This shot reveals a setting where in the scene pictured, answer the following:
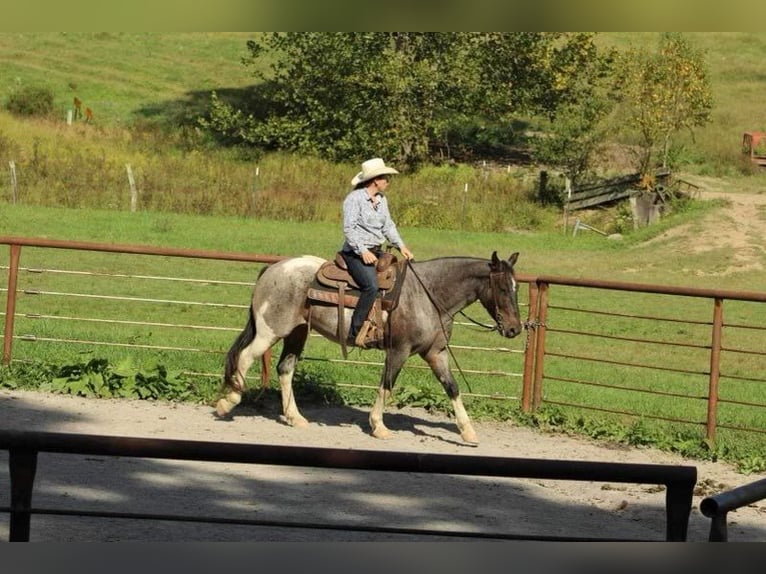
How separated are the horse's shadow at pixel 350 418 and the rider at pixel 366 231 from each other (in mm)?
1085

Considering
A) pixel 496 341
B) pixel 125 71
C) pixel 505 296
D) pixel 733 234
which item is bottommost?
pixel 496 341

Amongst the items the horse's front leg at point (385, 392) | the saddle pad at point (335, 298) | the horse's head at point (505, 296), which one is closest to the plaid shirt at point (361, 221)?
the saddle pad at point (335, 298)

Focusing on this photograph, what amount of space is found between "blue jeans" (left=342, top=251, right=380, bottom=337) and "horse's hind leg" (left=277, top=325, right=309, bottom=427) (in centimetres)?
63

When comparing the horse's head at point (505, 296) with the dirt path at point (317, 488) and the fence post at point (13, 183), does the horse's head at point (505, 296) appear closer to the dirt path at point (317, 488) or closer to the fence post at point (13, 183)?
the dirt path at point (317, 488)

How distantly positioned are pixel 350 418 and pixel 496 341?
6556 mm

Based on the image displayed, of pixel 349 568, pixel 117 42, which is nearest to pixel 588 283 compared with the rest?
pixel 349 568

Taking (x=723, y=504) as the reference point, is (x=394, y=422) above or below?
below

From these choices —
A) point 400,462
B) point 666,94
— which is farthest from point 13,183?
point 400,462

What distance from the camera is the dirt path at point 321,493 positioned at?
7437 millimetres

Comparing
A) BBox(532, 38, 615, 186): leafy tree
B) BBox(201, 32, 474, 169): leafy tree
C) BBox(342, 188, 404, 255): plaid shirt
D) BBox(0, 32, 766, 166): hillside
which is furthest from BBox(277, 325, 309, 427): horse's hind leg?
BBox(0, 32, 766, 166): hillside

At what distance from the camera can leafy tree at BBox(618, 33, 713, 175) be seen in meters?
37.0

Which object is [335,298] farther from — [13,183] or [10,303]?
[13,183]

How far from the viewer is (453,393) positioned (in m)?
10.8
